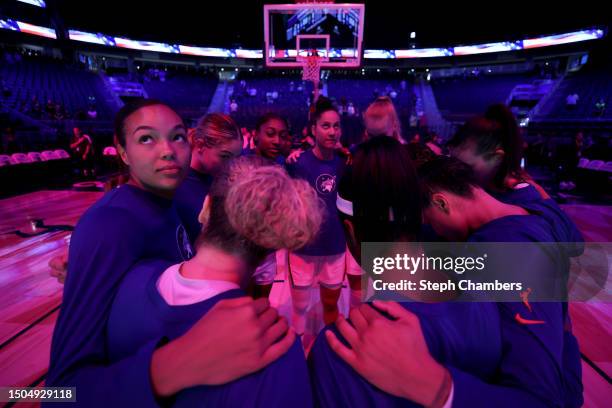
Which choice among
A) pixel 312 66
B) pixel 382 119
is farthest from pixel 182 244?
pixel 312 66

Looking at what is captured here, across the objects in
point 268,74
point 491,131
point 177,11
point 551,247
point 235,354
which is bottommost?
point 235,354

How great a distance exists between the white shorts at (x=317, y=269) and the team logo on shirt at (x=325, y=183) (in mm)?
607

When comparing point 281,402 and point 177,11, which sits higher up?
point 177,11

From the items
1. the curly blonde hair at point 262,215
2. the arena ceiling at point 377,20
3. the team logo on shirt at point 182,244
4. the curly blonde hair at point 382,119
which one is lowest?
the team logo on shirt at point 182,244

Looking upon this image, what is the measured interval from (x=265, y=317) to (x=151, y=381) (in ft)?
1.04

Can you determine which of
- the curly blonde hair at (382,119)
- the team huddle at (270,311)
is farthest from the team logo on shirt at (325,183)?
the team huddle at (270,311)

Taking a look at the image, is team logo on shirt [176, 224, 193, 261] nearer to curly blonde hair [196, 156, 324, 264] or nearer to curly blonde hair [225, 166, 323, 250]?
curly blonde hair [196, 156, 324, 264]

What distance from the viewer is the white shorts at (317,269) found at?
9.07ft

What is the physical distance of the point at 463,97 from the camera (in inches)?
922

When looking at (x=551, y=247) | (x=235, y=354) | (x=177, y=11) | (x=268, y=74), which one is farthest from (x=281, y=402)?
(x=268, y=74)

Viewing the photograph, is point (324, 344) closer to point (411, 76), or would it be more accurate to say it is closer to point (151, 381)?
point (151, 381)

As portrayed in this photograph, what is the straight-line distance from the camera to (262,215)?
2.79ft

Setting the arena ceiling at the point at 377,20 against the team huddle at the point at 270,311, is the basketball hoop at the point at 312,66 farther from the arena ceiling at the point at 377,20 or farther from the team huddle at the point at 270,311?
the arena ceiling at the point at 377,20

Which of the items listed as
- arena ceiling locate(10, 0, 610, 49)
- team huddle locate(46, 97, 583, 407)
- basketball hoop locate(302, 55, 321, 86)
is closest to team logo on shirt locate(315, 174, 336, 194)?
team huddle locate(46, 97, 583, 407)
